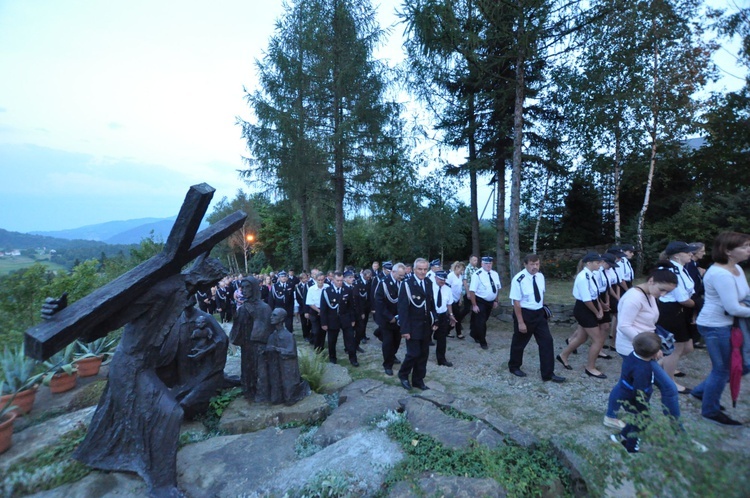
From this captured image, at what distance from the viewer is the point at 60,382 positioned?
5371mm

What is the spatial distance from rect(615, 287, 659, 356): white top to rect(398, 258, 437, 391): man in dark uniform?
242 cm

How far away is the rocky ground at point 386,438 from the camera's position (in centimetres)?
307

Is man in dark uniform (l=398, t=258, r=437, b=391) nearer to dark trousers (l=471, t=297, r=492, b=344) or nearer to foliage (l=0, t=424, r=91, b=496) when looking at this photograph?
dark trousers (l=471, t=297, r=492, b=344)

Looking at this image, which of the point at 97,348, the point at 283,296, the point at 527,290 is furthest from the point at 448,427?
the point at 283,296

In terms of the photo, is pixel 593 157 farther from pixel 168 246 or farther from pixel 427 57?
pixel 168 246

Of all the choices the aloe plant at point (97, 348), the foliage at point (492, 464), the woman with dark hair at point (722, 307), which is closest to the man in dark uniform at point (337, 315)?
the foliage at point (492, 464)

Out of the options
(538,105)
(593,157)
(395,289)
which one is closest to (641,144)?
(593,157)

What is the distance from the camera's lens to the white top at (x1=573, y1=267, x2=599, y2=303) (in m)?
5.42

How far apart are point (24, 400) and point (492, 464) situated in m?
6.03

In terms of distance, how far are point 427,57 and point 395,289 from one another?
7609 millimetres

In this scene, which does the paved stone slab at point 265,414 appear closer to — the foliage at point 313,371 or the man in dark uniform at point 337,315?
the foliage at point 313,371

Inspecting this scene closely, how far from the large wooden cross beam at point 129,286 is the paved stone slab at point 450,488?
278cm

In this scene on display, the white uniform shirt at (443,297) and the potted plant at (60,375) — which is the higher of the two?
the white uniform shirt at (443,297)

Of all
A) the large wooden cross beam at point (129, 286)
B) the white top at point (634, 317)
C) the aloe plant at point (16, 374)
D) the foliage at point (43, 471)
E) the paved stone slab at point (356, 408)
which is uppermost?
the large wooden cross beam at point (129, 286)
